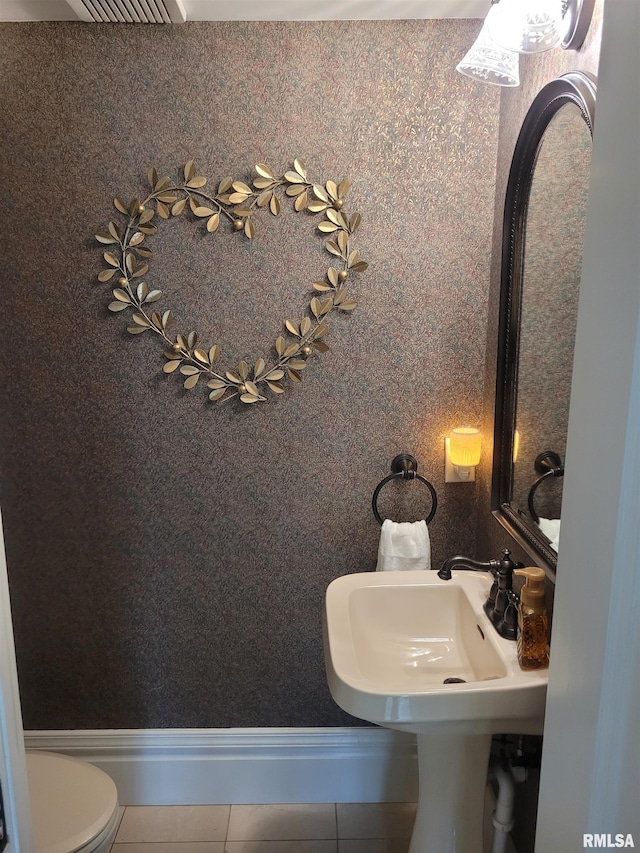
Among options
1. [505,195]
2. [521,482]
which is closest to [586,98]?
[505,195]

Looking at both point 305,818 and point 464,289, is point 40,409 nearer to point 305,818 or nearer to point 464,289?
point 464,289

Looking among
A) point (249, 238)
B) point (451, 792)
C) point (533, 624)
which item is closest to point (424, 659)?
point (451, 792)

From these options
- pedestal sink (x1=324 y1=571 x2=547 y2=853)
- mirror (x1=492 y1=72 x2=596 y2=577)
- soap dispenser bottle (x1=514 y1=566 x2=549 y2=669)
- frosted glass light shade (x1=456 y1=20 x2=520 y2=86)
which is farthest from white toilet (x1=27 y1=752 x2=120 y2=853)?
frosted glass light shade (x1=456 y1=20 x2=520 y2=86)

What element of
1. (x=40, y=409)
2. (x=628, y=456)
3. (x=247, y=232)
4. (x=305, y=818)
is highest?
(x=247, y=232)

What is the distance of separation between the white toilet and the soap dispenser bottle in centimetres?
102

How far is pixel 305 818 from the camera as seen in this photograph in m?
2.08

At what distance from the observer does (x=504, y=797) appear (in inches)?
62.0

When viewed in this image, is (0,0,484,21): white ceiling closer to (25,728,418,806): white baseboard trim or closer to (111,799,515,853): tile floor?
(25,728,418,806): white baseboard trim

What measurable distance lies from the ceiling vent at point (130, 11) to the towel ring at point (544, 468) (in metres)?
1.37

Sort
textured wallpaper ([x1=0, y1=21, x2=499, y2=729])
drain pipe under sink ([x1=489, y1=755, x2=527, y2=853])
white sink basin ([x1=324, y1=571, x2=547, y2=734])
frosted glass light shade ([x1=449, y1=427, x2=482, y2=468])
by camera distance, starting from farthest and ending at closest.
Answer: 1. frosted glass light shade ([x1=449, y1=427, x2=482, y2=468])
2. textured wallpaper ([x1=0, y1=21, x2=499, y2=729])
3. drain pipe under sink ([x1=489, y1=755, x2=527, y2=853])
4. white sink basin ([x1=324, y1=571, x2=547, y2=734])

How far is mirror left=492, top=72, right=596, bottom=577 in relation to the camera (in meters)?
1.37

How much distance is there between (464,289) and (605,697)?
138cm

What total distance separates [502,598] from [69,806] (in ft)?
3.65

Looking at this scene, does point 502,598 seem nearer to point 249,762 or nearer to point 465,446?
point 465,446
